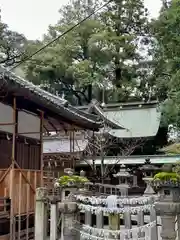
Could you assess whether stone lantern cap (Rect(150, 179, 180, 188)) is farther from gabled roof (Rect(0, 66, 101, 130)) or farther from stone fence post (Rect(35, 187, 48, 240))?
gabled roof (Rect(0, 66, 101, 130))

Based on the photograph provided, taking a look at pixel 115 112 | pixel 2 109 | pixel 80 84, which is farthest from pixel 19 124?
pixel 80 84

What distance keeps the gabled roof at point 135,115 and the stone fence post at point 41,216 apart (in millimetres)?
20334

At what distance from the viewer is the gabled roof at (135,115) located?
90.5 ft

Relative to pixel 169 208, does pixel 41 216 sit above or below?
below

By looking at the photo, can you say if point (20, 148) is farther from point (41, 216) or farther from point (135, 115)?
point (135, 115)

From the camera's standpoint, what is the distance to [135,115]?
30.8m

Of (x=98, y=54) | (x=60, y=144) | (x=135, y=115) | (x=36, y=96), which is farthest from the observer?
(x=98, y=54)

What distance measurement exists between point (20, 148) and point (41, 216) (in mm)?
5616

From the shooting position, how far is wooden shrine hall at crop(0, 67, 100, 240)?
855 centimetres

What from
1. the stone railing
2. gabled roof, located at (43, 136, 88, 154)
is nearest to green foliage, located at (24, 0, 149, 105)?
gabled roof, located at (43, 136, 88, 154)

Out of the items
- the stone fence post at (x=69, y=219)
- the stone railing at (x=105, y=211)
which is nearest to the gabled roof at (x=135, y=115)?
the stone railing at (x=105, y=211)

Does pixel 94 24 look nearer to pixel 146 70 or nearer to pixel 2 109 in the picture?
pixel 146 70

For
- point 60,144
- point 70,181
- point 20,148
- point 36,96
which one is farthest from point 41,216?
point 60,144

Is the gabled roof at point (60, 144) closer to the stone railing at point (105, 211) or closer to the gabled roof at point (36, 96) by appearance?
the gabled roof at point (36, 96)
